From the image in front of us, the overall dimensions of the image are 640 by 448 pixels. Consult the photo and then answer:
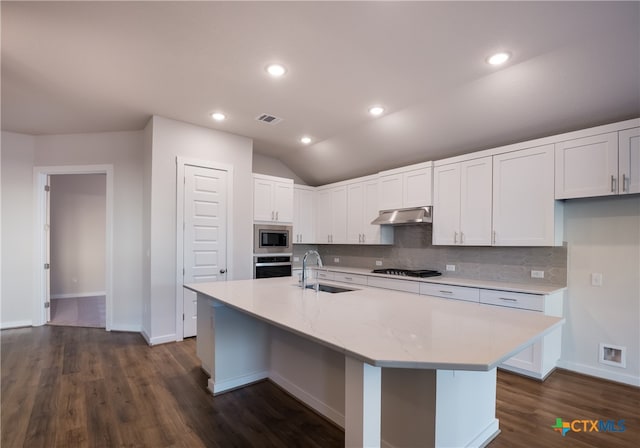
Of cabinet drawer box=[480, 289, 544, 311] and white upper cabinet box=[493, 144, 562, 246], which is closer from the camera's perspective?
cabinet drawer box=[480, 289, 544, 311]

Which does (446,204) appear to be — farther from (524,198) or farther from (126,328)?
(126,328)

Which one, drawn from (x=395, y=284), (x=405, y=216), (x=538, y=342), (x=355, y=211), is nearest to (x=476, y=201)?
(x=405, y=216)

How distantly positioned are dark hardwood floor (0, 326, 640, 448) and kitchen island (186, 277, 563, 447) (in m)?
0.19

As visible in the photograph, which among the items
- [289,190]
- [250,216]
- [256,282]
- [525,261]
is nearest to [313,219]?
[289,190]

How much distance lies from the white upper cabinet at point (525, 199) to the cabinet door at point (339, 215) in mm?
2432

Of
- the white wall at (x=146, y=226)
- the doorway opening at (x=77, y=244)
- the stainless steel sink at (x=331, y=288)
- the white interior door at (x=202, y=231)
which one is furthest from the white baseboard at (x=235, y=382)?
the doorway opening at (x=77, y=244)

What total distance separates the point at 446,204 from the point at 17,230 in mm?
5972

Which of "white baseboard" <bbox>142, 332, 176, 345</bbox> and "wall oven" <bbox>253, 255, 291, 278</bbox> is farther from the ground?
"wall oven" <bbox>253, 255, 291, 278</bbox>

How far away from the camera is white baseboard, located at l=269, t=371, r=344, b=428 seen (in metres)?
2.14

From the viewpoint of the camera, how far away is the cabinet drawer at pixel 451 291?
132 inches

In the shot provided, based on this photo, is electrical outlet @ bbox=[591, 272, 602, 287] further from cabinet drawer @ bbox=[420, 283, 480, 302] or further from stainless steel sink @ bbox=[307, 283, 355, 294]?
stainless steel sink @ bbox=[307, 283, 355, 294]

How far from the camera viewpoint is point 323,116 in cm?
382

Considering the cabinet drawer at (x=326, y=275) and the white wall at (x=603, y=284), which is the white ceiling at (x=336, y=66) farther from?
the cabinet drawer at (x=326, y=275)

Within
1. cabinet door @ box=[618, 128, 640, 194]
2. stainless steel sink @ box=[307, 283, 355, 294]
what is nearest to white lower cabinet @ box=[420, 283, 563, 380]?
cabinet door @ box=[618, 128, 640, 194]
